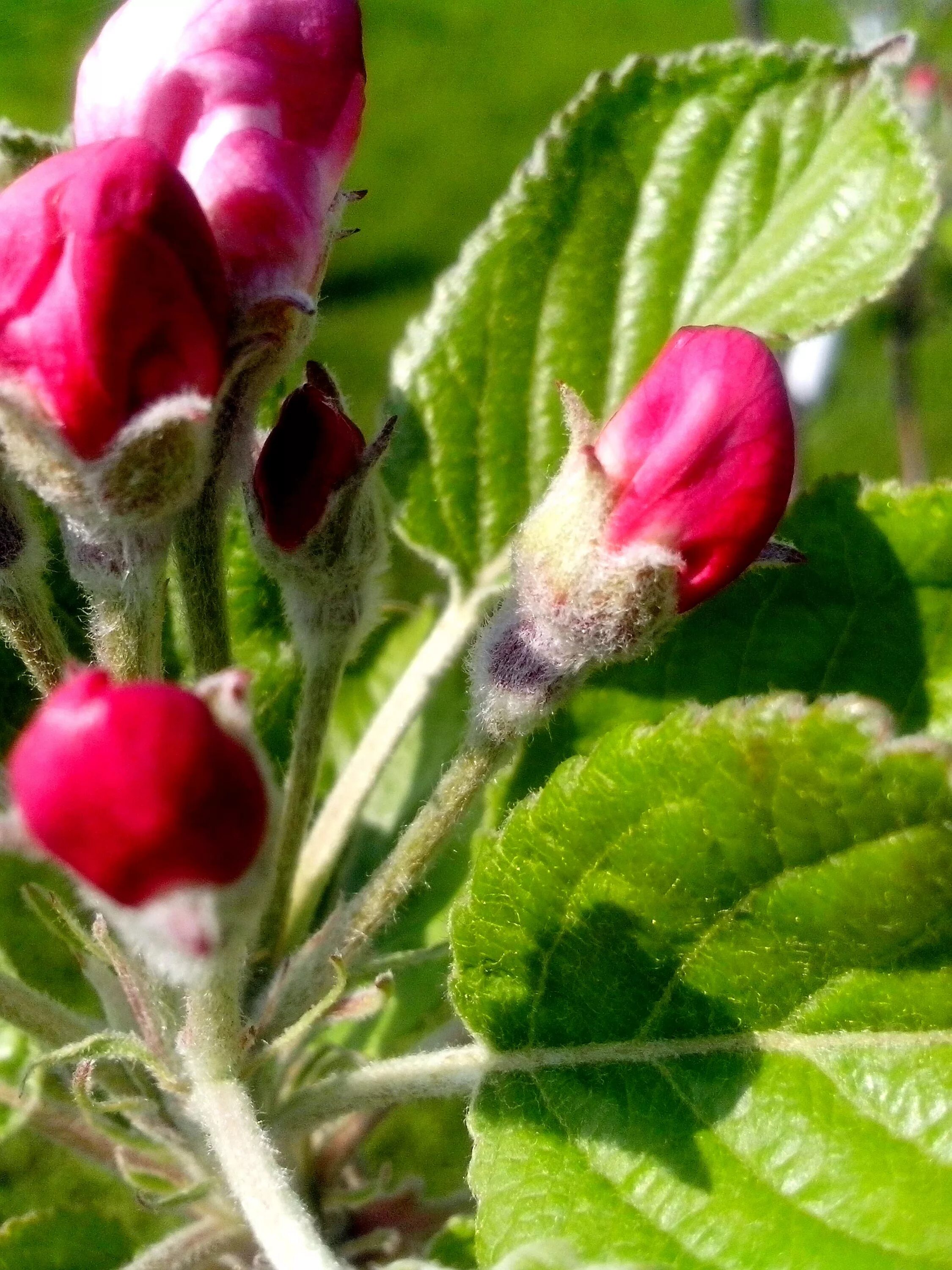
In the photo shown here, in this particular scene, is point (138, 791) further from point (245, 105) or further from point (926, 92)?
point (926, 92)

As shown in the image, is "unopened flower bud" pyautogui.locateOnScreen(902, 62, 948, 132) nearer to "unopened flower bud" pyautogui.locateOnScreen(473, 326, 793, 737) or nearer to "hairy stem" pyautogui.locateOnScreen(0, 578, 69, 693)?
"unopened flower bud" pyautogui.locateOnScreen(473, 326, 793, 737)

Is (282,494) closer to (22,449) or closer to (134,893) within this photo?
(22,449)

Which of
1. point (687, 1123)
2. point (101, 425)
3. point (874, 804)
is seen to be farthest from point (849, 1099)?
point (101, 425)

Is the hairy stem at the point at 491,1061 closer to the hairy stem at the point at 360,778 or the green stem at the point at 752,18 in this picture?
the hairy stem at the point at 360,778

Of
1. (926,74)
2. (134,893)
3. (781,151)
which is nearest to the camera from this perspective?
(134,893)

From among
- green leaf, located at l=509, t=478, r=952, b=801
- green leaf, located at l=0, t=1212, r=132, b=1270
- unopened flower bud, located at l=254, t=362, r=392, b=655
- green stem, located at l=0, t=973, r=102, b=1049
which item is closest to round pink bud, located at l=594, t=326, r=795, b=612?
unopened flower bud, located at l=254, t=362, r=392, b=655
